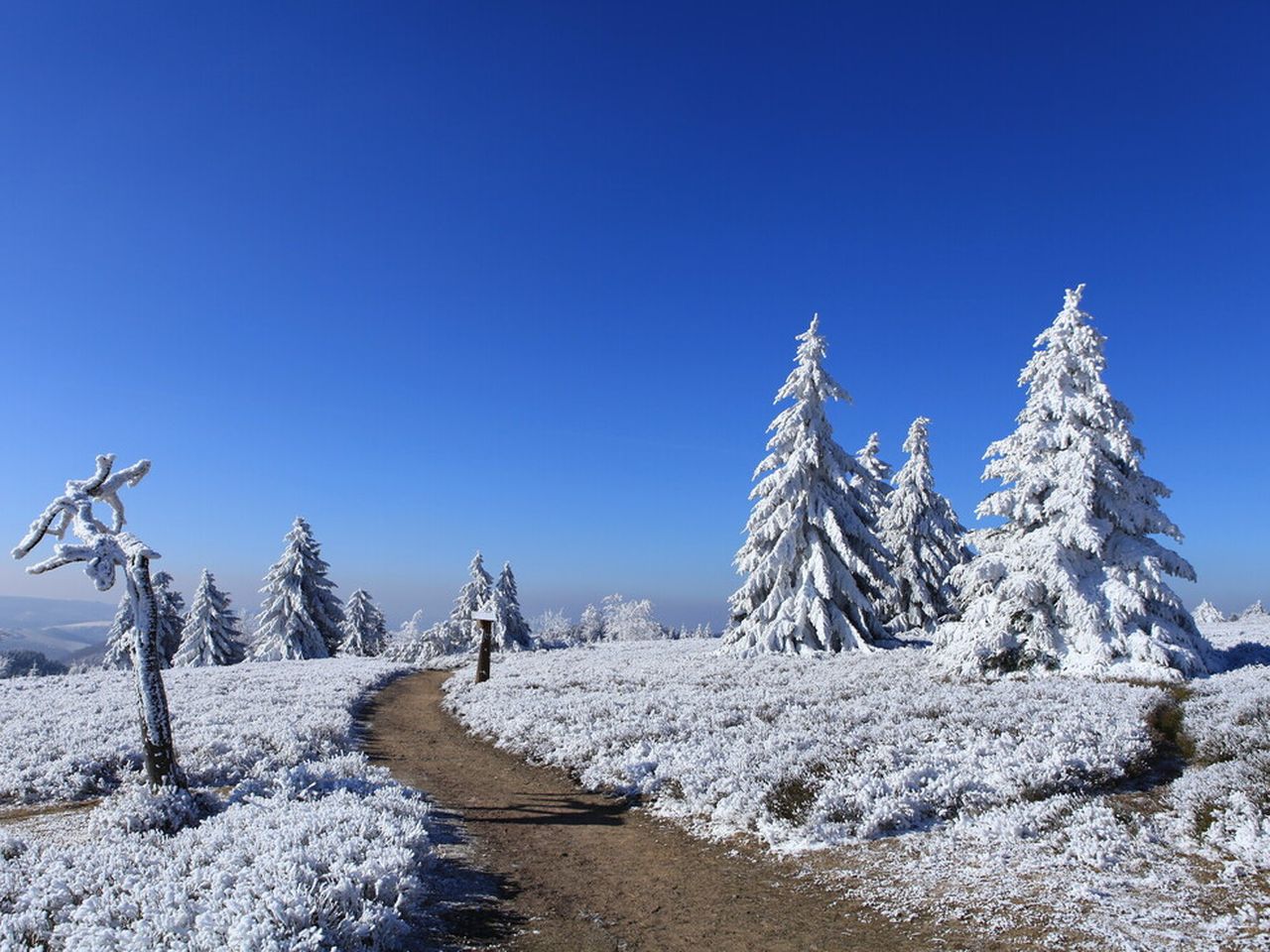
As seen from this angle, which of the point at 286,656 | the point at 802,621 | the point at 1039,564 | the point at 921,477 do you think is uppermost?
the point at 921,477

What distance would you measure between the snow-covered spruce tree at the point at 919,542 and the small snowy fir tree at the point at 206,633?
45533mm

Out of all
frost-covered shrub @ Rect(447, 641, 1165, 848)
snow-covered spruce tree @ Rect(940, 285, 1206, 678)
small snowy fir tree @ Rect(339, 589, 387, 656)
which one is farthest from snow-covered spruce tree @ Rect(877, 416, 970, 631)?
small snowy fir tree @ Rect(339, 589, 387, 656)

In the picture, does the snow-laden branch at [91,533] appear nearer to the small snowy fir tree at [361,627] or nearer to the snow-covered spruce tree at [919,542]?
the snow-covered spruce tree at [919,542]

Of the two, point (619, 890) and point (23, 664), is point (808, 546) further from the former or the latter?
point (23, 664)

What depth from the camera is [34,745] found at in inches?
544

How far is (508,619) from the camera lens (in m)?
52.1

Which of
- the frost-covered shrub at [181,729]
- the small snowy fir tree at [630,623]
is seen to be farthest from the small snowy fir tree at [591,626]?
the frost-covered shrub at [181,729]

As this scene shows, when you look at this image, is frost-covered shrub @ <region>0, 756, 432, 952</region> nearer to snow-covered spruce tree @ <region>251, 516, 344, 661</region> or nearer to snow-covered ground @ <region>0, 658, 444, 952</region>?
snow-covered ground @ <region>0, 658, 444, 952</region>

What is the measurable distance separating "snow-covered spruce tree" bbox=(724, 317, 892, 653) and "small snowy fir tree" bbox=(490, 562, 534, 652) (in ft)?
82.6

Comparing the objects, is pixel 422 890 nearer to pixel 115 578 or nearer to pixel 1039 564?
pixel 115 578

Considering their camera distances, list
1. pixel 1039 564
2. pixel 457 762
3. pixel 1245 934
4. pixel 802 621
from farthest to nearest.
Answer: pixel 802 621 → pixel 1039 564 → pixel 457 762 → pixel 1245 934

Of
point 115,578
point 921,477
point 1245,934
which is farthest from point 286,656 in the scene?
point 1245,934

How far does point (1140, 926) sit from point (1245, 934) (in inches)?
29.7

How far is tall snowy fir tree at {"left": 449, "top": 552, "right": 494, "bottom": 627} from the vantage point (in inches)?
2128
